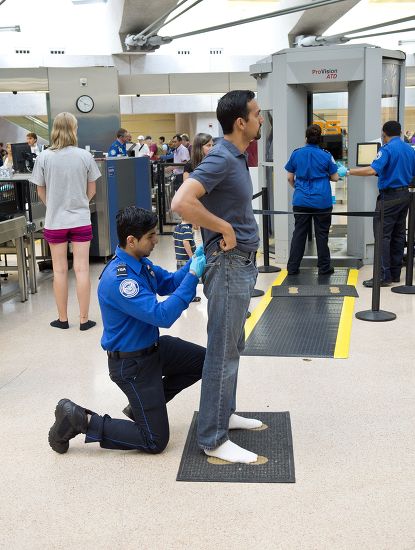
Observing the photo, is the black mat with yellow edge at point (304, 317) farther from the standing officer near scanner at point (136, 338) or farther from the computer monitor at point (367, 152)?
the standing officer near scanner at point (136, 338)

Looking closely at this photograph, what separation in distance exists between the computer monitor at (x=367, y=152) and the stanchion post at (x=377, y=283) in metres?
1.76

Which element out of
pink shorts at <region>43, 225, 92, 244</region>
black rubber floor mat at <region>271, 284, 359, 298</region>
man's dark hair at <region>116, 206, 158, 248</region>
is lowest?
black rubber floor mat at <region>271, 284, 359, 298</region>

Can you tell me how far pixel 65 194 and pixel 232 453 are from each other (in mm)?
2986

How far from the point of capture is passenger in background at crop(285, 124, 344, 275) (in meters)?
7.15

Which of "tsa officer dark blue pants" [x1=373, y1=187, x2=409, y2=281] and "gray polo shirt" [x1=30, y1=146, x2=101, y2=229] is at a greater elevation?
"gray polo shirt" [x1=30, y1=146, x2=101, y2=229]

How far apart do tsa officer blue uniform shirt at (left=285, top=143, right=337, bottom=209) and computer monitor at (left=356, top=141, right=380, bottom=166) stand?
368mm

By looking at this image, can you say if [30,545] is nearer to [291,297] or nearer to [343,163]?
[291,297]

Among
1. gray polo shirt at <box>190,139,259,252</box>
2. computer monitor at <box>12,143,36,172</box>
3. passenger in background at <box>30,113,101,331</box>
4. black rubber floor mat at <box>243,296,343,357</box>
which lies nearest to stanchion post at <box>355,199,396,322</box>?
black rubber floor mat at <box>243,296,343,357</box>

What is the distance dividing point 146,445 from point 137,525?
1.92ft

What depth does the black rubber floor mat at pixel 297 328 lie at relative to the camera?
193 inches

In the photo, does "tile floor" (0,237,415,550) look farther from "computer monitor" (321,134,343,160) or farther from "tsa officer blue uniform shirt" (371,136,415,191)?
"computer monitor" (321,134,343,160)

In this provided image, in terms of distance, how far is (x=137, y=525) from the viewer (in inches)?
108

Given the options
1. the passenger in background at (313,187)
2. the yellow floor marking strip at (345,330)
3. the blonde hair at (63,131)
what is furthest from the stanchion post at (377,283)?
the blonde hair at (63,131)

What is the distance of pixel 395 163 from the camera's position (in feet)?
22.1
